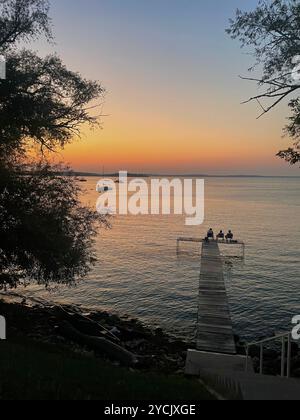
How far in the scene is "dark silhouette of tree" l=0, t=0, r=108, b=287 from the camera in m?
17.8

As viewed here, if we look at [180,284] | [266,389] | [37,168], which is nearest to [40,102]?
[37,168]

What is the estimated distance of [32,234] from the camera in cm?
1892

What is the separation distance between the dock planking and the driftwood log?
3.16 metres

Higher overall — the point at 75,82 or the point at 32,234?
the point at 75,82

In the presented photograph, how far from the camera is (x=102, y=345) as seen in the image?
55.4 ft

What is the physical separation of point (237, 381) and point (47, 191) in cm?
1427

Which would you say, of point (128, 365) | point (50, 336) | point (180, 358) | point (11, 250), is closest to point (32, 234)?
point (11, 250)

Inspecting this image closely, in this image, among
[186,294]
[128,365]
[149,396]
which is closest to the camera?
[149,396]

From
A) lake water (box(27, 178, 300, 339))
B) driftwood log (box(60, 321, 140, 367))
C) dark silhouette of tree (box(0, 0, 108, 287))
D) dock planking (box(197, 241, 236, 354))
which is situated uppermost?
dark silhouette of tree (box(0, 0, 108, 287))

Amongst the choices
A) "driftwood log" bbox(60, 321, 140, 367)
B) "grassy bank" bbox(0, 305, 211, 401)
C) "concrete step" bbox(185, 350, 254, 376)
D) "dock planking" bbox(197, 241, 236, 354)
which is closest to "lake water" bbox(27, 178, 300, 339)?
"dock planking" bbox(197, 241, 236, 354)

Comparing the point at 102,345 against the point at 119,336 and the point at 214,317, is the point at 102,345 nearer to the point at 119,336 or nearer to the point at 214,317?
the point at 119,336

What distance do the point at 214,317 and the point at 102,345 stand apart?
6.31 meters

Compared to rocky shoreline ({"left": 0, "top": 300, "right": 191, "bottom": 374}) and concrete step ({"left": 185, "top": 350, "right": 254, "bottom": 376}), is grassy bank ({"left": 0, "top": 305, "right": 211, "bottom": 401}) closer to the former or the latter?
concrete step ({"left": 185, "top": 350, "right": 254, "bottom": 376})
